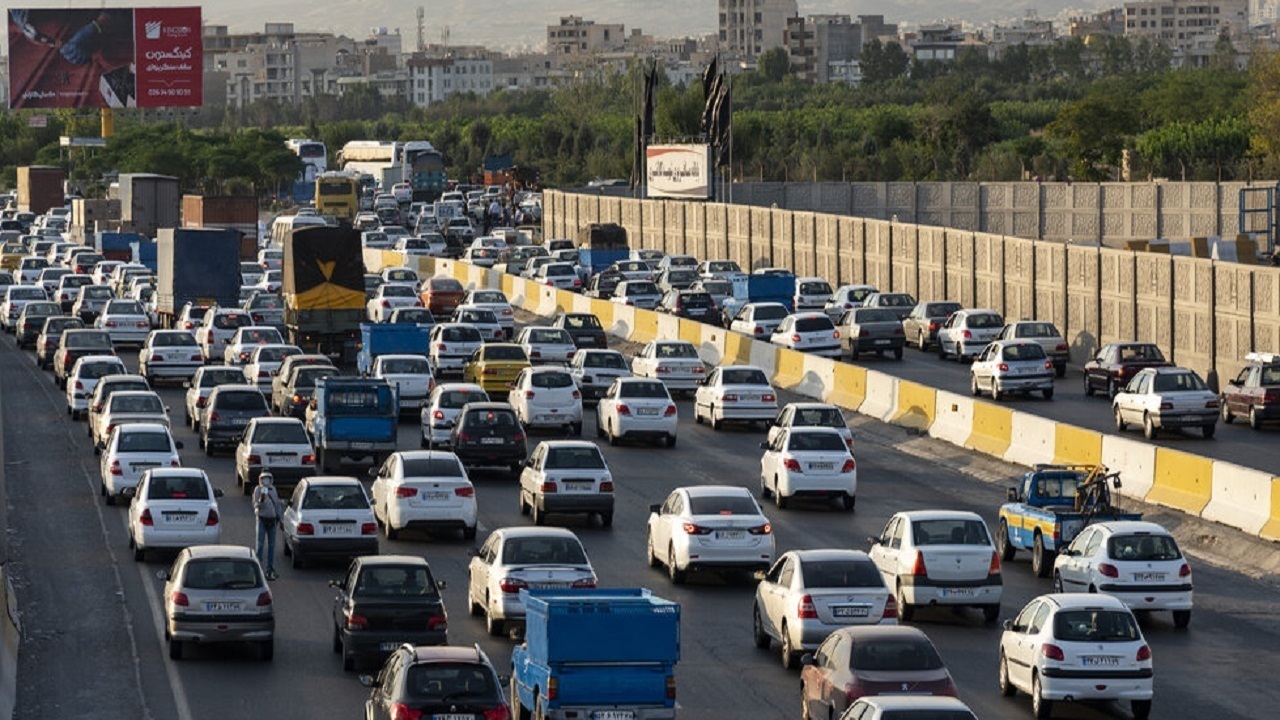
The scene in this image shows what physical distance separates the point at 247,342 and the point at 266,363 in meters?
4.68

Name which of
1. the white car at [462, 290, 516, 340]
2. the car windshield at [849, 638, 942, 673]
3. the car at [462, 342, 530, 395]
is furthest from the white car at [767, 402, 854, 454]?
the white car at [462, 290, 516, 340]

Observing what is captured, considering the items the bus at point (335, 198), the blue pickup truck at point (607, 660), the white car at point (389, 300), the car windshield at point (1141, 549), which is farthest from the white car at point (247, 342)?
the bus at point (335, 198)

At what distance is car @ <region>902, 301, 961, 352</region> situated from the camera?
6900 centimetres

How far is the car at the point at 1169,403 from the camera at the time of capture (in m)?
48.7

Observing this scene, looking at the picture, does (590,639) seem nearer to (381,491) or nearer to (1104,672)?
(1104,672)

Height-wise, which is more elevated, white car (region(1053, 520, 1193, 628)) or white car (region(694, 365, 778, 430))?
white car (region(694, 365, 778, 430))

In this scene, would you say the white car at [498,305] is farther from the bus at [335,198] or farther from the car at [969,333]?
the bus at [335,198]

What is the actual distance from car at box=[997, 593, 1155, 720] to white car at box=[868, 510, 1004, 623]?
5066 mm

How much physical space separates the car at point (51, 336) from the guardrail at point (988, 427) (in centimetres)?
1592

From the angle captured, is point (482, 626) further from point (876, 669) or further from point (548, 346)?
point (548, 346)

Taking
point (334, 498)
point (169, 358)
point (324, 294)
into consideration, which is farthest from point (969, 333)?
point (334, 498)

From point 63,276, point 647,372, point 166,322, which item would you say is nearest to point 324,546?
point 647,372

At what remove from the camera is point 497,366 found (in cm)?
5528

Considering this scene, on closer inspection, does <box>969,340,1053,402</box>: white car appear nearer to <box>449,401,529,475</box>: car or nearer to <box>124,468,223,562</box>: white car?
<box>449,401,529,475</box>: car
